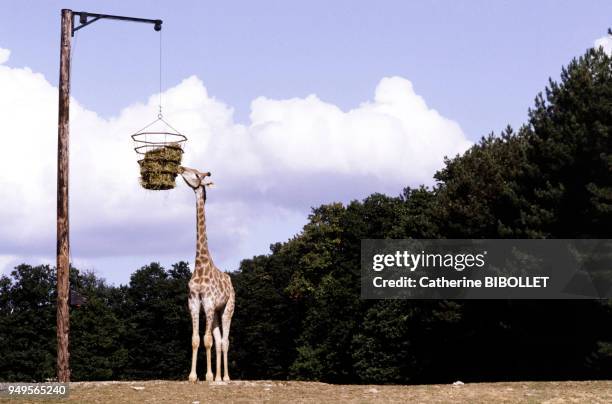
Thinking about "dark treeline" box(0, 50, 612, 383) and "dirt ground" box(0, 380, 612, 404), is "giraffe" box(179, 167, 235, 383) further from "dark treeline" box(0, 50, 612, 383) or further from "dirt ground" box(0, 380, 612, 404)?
"dark treeline" box(0, 50, 612, 383)

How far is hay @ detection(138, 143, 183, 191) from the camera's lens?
27297mm

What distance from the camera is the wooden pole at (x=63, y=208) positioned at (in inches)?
938

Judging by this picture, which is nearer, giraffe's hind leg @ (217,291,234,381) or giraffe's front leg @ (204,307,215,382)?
giraffe's front leg @ (204,307,215,382)

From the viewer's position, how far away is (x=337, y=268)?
229 feet

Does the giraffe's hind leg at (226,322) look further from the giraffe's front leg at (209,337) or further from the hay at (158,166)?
the hay at (158,166)

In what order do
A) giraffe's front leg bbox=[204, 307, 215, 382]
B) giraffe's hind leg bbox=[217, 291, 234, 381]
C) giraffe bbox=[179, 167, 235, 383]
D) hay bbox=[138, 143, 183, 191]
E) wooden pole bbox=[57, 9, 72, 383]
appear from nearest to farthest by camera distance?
wooden pole bbox=[57, 9, 72, 383]
hay bbox=[138, 143, 183, 191]
giraffe's front leg bbox=[204, 307, 215, 382]
giraffe bbox=[179, 167, 235, 383]
giraffe's hind leg bbox=[217, 291, 234, 381]

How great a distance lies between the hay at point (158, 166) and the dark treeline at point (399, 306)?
2011cm

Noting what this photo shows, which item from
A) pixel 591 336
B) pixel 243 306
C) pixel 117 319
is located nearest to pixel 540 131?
pixel 591 336

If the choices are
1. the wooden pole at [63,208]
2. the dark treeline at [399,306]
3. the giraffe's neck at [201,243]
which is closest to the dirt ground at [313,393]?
the wooden pole at [63,208]

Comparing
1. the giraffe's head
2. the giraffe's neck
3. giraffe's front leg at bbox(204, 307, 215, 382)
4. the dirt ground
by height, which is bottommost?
the dirt ground

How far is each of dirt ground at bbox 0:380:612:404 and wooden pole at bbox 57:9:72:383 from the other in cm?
133

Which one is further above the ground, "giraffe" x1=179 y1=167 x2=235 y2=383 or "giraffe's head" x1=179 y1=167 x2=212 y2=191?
"giraffe's head" x1=179 y1=167 x2=212 y2=191

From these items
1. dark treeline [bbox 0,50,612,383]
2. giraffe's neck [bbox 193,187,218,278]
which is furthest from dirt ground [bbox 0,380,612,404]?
dark treeline [bbox 0,50,612,383]

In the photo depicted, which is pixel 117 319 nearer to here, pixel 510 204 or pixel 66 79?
pixel 510 204
